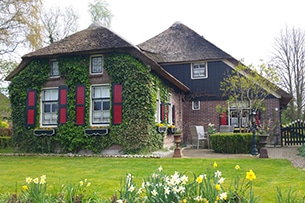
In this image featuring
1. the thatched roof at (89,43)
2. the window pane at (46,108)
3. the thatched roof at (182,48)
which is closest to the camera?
the thatched roof at (89,43)

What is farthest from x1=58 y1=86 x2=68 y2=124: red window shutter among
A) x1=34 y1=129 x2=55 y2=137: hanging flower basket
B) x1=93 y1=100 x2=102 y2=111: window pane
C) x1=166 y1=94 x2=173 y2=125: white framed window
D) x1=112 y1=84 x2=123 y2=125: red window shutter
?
x1=166 y1=94 x2=173 y2=125: white framed window

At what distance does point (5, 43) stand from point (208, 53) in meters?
10.7

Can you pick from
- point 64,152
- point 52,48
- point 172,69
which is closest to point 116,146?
point 64,152

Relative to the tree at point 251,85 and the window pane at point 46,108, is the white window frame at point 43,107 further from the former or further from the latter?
the tree at point 251,85

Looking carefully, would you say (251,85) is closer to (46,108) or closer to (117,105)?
(117,105)

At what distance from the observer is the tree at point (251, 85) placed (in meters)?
13.9

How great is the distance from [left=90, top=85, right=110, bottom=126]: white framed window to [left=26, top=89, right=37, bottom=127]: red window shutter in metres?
2.45

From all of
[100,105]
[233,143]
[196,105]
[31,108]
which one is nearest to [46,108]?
[31,108]

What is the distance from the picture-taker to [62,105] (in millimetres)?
11922

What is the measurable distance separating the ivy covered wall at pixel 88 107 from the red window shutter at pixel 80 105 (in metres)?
0.14

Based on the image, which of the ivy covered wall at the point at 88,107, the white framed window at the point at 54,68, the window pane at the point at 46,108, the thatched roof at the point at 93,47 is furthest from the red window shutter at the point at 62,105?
the thatched roof at the point at 93,47

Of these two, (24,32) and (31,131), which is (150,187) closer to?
(31,131)

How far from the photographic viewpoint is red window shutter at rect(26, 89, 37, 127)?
12.3 m

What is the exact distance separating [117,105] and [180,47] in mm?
7944
